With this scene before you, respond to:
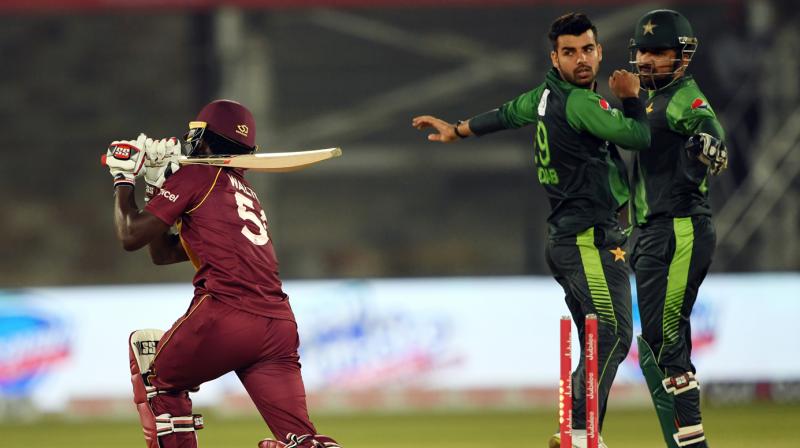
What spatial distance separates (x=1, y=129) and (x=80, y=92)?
138 centimetres

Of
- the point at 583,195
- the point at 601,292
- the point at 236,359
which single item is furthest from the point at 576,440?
the point at 236,359

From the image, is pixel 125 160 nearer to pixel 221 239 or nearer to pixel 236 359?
pixel 221 239

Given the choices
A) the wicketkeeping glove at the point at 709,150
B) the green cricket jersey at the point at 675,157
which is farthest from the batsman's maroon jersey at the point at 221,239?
the wicketkeeping glove at the point at 709,150

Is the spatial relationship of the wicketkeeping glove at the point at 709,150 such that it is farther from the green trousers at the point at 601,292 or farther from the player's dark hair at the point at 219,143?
the player's dark hair at the point at 219,143

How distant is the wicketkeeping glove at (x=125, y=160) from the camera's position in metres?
5.10

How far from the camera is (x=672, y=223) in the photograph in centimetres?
574

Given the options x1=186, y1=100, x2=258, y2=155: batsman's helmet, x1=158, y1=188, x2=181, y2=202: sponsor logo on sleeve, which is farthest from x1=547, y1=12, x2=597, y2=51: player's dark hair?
x1=158, y1=188, x2=181, y2=202: sponsor logo on sleeve

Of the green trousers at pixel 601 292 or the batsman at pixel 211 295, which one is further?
the green trousers at pixel 601 292

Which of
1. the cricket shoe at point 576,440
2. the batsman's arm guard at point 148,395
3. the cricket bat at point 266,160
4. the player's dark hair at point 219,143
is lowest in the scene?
the cricket shoe at point 576,440

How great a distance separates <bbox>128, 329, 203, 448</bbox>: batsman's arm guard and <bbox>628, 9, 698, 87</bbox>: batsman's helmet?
2.50 meters

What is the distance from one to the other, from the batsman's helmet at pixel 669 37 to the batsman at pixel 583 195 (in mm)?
306

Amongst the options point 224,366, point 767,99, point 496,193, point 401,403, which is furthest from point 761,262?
point 224,366

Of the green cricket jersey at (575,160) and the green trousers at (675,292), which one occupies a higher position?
the green cricket jersey at (575,160)

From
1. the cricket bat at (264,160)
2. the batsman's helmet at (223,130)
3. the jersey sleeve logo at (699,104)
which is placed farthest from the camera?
the jersey sleeve logo at (699,104)
